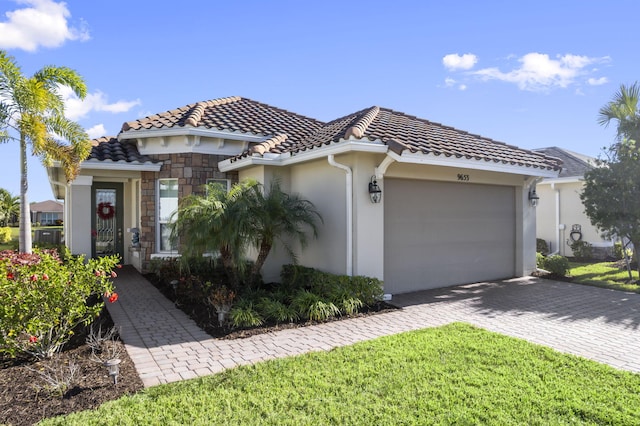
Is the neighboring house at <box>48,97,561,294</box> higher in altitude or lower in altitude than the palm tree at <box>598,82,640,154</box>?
lower

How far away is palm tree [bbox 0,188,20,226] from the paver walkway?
149 ft

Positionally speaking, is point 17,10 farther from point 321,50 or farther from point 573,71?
point 573,71

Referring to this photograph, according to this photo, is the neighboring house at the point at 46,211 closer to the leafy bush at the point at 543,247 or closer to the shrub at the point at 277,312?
the shrub at the point at 277,312

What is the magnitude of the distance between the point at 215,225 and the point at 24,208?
597cm

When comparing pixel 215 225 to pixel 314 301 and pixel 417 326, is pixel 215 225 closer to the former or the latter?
pixel 314 301

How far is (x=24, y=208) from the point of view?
10.4 metres

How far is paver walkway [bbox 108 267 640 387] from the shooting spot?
570 centimetres

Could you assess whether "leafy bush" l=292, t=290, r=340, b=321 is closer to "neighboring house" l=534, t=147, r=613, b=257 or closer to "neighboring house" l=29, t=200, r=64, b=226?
"neighboring house" l=534, t=147, r=613, b=257

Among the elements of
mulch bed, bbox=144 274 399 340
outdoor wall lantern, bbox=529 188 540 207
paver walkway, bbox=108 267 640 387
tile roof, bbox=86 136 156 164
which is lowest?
paver walkway, bbox=108 267 640 387

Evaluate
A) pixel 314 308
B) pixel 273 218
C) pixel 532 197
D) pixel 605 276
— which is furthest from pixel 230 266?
pixel 605 276

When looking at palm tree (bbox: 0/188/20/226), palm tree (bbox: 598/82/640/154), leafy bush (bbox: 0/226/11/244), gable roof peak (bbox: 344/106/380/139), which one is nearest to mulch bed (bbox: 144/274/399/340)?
gable roof peak (bbox: 344/106/380/139)

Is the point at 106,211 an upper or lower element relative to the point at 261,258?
upper

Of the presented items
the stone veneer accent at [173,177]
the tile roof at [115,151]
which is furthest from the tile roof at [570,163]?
the tile roof at [115,151]

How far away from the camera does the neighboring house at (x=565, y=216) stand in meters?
18.0
